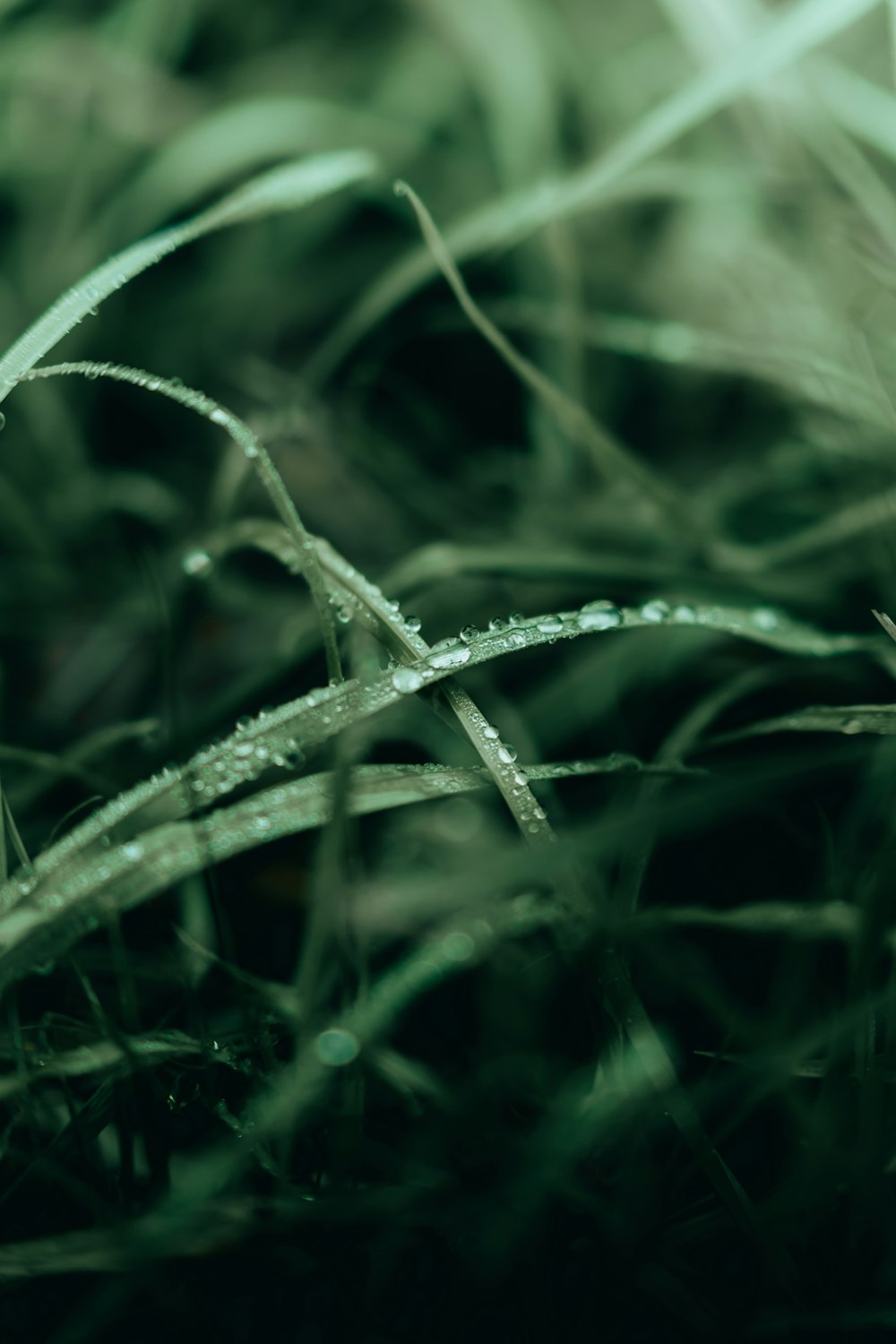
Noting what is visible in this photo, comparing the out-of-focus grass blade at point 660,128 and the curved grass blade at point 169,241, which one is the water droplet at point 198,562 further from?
the out-of-focus grass blade at point 660,128

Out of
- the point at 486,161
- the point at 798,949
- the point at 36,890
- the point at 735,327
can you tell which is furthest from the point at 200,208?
the point at 798,949

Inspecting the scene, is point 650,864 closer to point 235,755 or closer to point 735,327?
point 235,755

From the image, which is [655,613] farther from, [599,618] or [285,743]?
[285,743]

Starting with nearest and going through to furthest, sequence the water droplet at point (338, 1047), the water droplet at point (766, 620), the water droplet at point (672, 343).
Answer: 1. the water droplet at point (338, 1047)
2. the water droplet at point (766, 620)
3. the water droplet at point (672, 343)

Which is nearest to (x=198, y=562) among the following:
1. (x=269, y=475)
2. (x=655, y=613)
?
(x=269, y=475)

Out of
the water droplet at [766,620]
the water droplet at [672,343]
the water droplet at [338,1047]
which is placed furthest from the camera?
the water droplet at [672,343]

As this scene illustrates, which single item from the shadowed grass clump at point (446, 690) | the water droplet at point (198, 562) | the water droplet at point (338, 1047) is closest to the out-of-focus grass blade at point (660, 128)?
the shadowed grass clump at point (446, 690)
